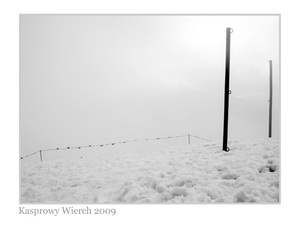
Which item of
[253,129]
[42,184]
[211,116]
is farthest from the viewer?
[211,116]

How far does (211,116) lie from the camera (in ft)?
34.7

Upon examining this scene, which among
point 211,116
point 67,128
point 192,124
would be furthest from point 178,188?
point 192,124

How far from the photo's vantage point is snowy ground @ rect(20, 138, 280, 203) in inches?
129

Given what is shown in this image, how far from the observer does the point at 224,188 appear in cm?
336

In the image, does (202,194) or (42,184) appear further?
(42,184)

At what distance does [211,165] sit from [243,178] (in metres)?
0.77

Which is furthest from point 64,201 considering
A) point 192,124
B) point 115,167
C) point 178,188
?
point 192,124

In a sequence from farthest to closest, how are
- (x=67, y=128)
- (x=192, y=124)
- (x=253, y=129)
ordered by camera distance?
(x=192, y=124), (x=67, y=128), (x=253, y=129)

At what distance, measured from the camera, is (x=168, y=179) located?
3.70 metres

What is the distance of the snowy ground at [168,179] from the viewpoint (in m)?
3.28

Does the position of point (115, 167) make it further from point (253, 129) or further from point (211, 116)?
point (211, 116)
